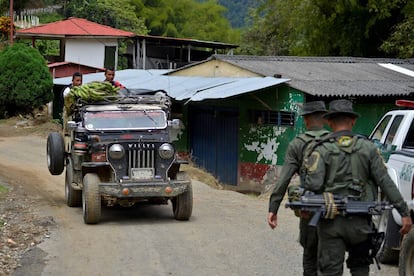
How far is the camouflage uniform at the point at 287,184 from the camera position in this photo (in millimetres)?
6016

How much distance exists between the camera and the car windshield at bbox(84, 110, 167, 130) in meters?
12.0

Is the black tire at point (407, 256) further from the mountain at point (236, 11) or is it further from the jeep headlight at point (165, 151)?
the mountain at point (236, 11)

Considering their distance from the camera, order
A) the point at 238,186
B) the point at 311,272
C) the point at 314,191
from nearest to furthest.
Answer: the point at 314,191
the point at 311,272
the point at 238,186

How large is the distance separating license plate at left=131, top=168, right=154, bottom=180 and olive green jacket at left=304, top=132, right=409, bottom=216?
5.98 m

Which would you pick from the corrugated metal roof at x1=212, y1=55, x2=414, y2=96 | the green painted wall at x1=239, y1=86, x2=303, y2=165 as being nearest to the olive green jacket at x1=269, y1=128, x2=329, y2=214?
the corrugated metal roof at x1=212, y1=55, x2=414, y2=96

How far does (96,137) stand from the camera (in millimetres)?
11773

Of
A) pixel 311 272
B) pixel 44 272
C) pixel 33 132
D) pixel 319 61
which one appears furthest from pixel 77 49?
pixel 311 272

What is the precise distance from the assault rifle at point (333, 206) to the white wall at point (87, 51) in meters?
36.5

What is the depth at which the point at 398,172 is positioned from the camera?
8.43 m

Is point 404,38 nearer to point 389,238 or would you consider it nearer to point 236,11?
point 389,238

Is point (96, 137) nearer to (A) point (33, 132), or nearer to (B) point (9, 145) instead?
(B) point (9, 145)

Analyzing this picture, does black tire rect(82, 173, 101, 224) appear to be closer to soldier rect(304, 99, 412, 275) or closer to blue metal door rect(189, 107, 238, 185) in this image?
soldier rect(304, 99, 412, 275)

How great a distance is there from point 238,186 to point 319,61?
5.31 m

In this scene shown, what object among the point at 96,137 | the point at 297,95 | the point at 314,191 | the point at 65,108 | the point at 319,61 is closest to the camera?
the point at 314,191
